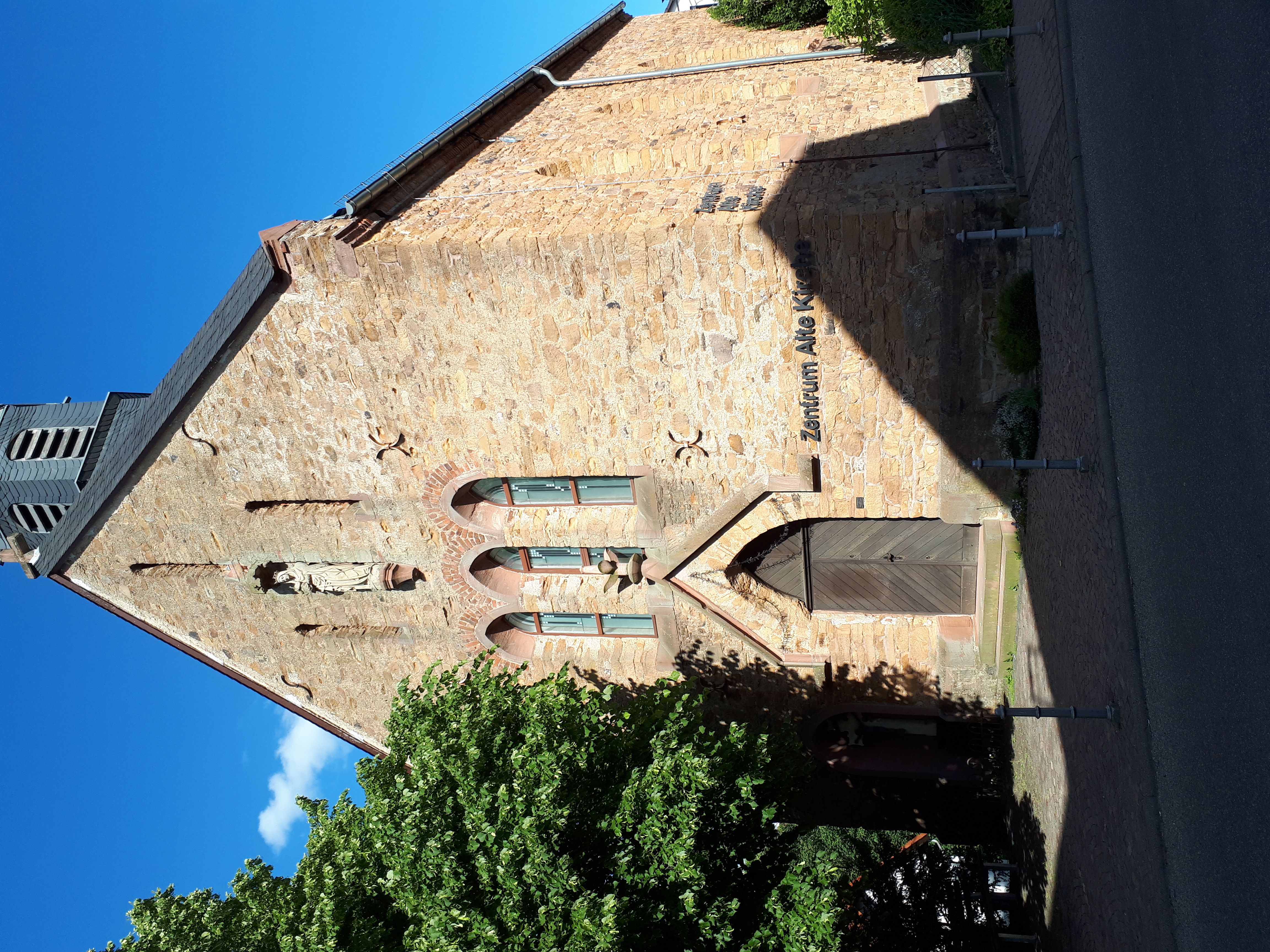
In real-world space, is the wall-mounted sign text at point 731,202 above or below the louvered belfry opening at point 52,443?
above

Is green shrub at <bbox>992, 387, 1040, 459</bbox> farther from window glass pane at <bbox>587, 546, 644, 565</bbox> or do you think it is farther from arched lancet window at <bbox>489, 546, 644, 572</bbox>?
arched lancet window at <bbox>489, 546, 644, 572</bbox>

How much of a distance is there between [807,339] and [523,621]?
6.73m

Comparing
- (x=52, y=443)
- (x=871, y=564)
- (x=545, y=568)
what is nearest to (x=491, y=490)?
(x=545, y=568)

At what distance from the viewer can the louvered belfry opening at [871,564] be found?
39.7ft

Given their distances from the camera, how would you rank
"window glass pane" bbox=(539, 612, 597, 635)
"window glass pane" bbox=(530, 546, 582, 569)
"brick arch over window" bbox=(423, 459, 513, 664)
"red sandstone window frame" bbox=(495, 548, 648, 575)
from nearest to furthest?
1. "brick arch over window" bbox=(423, 459, 513, 664)
2. "red sandstone window frame" bbox=(495, 548, 648, 575)
3. "window glass pane" bbox=(530, 546, 582, 569)
4. "window glass pane" bbox=(539, 612, 597, 635)

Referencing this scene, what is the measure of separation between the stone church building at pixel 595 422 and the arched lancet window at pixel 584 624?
61mm

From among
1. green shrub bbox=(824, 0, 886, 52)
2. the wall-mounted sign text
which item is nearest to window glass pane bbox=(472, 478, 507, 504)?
the wall-mounted sign text

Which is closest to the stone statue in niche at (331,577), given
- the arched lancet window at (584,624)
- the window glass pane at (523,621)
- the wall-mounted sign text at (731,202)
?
the window glass pane at (523,621)

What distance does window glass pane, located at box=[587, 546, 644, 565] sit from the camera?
12547mm

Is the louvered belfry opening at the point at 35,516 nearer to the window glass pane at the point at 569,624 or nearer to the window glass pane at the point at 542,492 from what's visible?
the window glass pane at the point at 542,492

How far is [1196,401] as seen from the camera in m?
5.96

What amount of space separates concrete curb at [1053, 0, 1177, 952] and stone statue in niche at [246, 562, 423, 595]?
9.51 metres

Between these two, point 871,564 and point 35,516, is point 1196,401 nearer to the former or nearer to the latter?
point 871,564

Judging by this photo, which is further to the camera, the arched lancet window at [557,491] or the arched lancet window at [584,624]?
the arched lancet window at [584,624]
